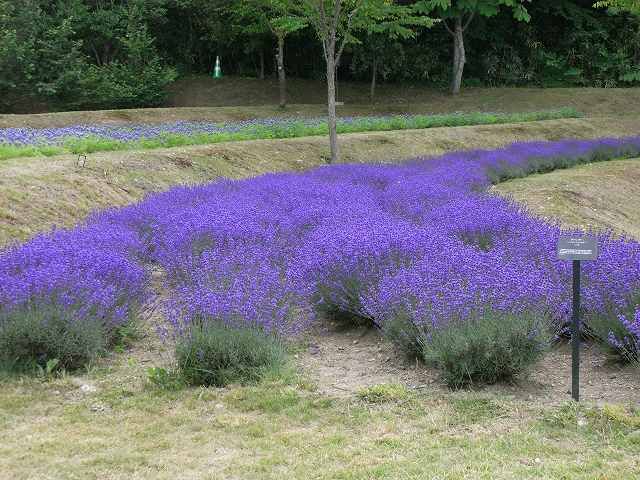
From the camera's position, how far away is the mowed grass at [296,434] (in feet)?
10.8

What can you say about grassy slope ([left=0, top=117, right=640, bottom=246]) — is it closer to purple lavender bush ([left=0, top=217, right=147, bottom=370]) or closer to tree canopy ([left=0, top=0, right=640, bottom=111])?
purple lavender bush ([left=0, top=217, right=147, bottom=370])

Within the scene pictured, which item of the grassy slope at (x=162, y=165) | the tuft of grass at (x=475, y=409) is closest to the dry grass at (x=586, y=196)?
the grassy slope at (x=162, y=165)

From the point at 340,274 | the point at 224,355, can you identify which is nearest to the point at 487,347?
the point at 224,355

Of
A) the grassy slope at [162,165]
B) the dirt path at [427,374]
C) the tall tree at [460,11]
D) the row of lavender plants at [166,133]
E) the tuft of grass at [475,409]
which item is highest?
the tall tree at [460,11]

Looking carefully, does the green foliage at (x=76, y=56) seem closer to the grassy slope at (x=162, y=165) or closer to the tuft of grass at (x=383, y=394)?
the grassy slope at (x=162, y=165)

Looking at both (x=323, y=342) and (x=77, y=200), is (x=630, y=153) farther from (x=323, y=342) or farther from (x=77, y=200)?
(x=323, y=342)

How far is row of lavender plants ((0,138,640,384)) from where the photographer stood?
178 inches

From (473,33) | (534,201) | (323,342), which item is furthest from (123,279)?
(473,33)

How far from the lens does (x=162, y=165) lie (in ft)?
39.1

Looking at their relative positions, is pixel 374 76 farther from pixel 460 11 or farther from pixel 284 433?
pixel 284 433

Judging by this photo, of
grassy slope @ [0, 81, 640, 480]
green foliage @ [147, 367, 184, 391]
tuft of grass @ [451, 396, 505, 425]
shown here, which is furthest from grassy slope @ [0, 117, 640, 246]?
tuft of grass @ [451, 396, 505, 425]

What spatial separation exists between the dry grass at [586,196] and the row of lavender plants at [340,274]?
2.60 metres

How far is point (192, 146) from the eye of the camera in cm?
1373

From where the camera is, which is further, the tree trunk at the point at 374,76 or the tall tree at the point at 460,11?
the tree trunk at the point at 374,76
